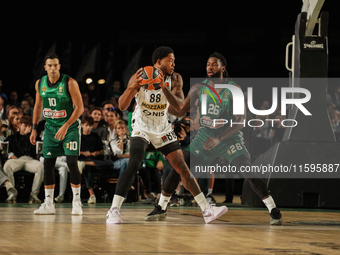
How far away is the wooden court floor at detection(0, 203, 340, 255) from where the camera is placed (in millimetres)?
3844

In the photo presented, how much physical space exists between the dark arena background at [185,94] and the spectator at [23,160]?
0.88ft

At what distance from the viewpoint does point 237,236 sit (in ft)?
15.7

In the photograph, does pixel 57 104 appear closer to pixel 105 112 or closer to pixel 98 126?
pixel 98 126

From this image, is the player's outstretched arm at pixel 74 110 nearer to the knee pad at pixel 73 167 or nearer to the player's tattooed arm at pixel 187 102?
the knee pad at pixel 73 167

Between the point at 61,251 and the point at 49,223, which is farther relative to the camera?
the point at 49,223

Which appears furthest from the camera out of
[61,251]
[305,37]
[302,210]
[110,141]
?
[110,141]

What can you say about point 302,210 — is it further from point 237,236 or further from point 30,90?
point 30,90

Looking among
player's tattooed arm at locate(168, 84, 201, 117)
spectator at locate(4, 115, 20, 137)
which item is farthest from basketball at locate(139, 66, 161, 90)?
spectator at locate(4, 115, 20, 137)

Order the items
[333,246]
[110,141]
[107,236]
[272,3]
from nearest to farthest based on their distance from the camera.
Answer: [333,246], [107,236], [110,141], [272,3]

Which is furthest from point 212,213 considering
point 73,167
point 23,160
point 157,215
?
point 23,160

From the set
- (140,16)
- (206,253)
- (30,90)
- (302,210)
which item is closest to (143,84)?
(206,253)

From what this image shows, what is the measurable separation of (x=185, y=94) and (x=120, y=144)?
12.3 m

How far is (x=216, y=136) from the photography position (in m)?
6.48

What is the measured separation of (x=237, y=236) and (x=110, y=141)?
6.27m
